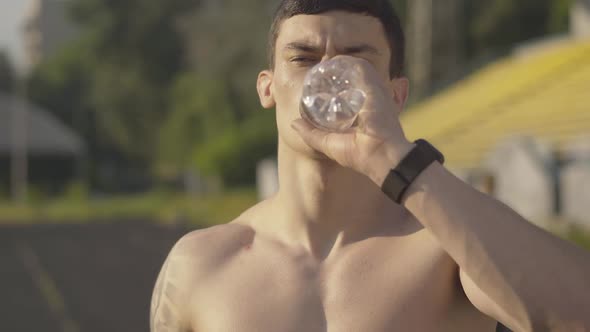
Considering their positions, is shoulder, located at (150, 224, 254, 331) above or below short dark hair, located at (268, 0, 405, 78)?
below

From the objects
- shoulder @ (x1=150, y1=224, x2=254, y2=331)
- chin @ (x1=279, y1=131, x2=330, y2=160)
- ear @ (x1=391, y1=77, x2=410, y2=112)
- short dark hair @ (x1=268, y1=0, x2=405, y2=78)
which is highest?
short dark hair @ (x1=268, y1=0, x2=405, y2=78)

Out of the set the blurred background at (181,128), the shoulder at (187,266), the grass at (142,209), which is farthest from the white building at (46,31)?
the shoulder at (187,266)

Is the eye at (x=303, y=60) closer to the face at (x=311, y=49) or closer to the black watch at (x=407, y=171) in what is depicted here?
the face at (x=311, y=49)

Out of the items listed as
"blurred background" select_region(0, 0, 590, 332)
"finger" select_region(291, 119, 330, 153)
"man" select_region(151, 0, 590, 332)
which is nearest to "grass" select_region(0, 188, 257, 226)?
"blurred background" select_region(0, 0, 590, 332)

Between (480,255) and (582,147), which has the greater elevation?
(480,255)

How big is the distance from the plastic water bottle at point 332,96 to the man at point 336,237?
0.08 feet

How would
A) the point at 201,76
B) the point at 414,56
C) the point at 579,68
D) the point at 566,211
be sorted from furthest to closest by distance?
the point at 201,76, the point at 414,56, the point at 579,68, the point at 566,211

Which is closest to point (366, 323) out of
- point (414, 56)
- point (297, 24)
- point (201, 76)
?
point (297, 24)

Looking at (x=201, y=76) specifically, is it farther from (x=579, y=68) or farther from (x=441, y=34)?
(x=579, y=68)

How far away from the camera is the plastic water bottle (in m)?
1.91

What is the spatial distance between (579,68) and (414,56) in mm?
12780

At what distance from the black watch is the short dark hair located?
16.9 inches

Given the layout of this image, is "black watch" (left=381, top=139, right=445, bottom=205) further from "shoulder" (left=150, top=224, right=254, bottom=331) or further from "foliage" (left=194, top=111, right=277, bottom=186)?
"foliage" (left=194, top=111, right=277, bottom=186)

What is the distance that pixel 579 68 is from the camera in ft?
71.2
